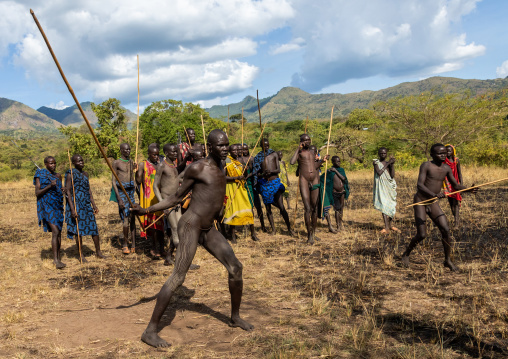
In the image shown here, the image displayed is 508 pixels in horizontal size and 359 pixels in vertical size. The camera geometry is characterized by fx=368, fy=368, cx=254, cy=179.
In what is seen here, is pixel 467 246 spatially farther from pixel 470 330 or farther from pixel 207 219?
pixel 207 219

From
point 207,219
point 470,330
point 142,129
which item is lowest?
point 470,330

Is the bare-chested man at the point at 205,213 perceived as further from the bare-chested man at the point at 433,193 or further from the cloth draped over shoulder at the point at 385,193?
the cloth draped over shoulder at the point at 385,193

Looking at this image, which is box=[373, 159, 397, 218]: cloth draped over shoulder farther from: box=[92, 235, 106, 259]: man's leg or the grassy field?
box=[92, 235, 106, 259]: man's leg

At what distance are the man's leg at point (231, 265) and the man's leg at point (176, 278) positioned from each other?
0.16 metres

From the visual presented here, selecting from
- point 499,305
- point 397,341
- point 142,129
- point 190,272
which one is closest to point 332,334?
point 397,341

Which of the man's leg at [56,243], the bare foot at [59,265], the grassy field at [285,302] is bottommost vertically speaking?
the grassy field at [285,302]

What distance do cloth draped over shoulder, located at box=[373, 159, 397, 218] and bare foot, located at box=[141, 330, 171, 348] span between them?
5823mm

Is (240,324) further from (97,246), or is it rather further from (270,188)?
(270,188)

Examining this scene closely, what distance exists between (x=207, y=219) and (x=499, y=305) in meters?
3.35

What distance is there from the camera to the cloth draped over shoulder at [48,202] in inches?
243

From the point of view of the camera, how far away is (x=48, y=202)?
6.25 meters

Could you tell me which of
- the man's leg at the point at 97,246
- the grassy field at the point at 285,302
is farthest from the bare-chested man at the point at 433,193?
the man's leg at the point at 97,246

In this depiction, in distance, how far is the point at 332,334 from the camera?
3633mm

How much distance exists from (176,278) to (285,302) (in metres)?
1.59
